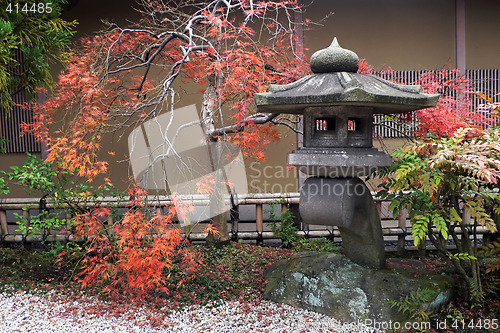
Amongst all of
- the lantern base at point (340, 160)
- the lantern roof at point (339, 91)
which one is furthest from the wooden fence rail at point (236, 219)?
the lantern roof at point (339, 91)

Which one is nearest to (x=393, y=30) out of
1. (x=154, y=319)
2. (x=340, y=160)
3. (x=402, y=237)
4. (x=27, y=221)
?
(x=402, y=237)

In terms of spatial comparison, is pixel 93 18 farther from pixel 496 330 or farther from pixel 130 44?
pixel 496 330

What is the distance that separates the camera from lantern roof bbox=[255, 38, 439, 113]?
10.7 feet

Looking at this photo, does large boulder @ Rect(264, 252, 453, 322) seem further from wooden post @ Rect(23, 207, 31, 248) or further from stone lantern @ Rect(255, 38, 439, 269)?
wooden post @ Rect(23, 207, 31, 248)

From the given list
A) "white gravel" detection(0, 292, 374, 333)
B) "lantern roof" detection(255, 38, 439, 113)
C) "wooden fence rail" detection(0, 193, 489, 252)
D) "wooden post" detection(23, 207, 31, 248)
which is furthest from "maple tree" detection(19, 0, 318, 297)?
"wooden post" detection(23, 207, 31, 248)

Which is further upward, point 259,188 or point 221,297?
point 259,188

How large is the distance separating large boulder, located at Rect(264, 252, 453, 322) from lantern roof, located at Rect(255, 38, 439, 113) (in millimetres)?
1703

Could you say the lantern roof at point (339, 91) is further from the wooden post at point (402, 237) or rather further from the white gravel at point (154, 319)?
the wooden post at point (402, 237)

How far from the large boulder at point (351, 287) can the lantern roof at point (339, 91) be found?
1.70 m

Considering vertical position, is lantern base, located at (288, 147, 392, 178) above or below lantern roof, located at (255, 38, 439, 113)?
below

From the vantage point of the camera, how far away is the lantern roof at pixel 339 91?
3256 mm

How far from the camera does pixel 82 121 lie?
174 inches

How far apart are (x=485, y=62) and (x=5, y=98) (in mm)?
8307

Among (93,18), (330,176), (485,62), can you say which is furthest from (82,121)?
(485,62)
